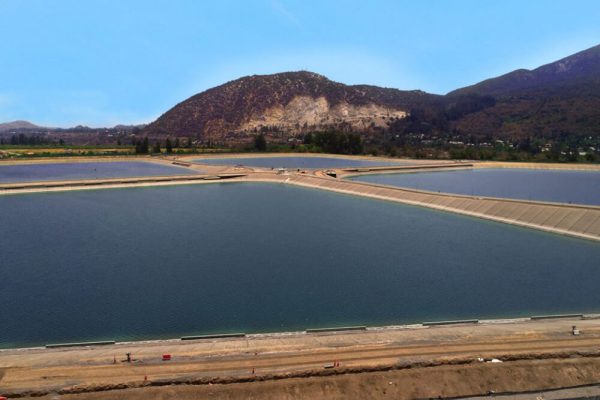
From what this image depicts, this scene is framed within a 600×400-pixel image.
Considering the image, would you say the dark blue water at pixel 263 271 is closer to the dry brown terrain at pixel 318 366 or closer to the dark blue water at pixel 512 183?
the dry brown terrain at pixel 318 366

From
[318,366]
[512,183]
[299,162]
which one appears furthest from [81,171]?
[318,366]

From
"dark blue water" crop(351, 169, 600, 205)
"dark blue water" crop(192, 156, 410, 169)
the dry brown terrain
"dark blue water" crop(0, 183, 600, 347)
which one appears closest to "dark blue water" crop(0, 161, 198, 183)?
"dark blue water" crop(192, 156, 410, 169)

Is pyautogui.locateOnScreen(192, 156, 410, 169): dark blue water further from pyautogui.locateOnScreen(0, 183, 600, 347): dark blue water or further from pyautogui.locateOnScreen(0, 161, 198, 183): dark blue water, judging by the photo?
pyautogui.locateOnScreen(0, 183, 600, 347): dark blue water

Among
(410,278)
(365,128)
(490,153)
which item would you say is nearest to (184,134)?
(365,128)

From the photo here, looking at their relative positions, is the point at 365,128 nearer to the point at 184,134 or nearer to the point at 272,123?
the point at 272,123

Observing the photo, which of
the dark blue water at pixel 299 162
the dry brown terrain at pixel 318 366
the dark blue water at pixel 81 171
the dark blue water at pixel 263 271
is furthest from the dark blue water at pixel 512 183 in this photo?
the dry brown terrain at pixel 318 366

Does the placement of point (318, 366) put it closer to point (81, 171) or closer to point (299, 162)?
point (81, 171)

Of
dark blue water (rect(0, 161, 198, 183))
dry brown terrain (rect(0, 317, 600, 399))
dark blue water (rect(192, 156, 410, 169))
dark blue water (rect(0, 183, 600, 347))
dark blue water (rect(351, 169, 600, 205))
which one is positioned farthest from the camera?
dark blue water (rect(192, 156, 410, 169))
